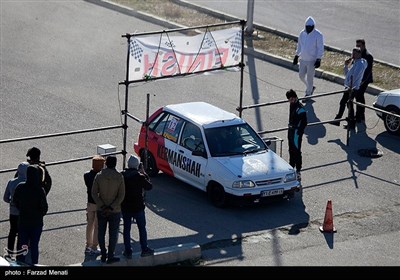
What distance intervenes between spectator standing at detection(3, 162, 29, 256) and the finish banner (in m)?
4.27

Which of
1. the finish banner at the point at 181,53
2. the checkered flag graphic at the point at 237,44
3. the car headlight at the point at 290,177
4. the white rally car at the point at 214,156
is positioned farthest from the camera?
the checkered flag graphic at the point at 237,44

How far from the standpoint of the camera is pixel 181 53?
→ 21328 mm

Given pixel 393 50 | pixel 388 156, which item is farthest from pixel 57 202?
pixel 393 50

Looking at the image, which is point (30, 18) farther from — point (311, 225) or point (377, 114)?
point (311, 225)

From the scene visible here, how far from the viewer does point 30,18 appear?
3456cm

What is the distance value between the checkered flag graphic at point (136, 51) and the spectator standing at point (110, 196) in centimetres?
418

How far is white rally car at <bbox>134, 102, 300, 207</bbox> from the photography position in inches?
783

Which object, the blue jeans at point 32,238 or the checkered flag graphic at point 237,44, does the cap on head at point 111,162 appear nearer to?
the blue jeans at point 32,238

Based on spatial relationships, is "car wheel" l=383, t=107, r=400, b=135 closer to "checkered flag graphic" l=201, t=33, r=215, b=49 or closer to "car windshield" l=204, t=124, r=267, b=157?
"car windshield" l=204, t=124, r=267, b=157

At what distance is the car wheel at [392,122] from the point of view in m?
24.6

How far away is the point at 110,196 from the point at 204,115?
4.89 metres

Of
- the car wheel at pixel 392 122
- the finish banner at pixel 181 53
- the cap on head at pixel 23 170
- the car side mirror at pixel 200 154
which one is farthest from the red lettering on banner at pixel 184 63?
the car wheel at pixel 392 122

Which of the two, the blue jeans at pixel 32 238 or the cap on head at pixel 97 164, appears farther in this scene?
the cap on head at pixel 97 164

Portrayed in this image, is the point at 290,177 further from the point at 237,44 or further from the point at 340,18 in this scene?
the point at 340,18
